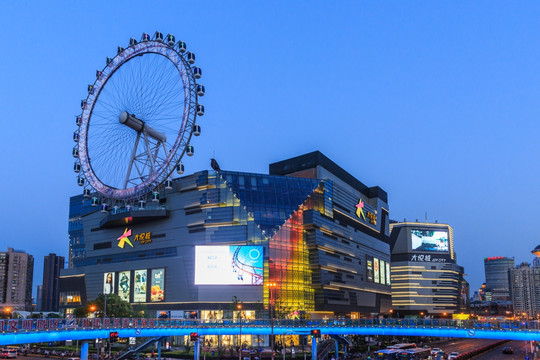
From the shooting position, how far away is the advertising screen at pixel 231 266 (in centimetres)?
12350

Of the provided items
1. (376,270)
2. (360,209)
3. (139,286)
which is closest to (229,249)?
Answer: (139,286)

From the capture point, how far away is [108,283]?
146 m

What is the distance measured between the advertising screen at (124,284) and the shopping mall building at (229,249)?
0.89 ft

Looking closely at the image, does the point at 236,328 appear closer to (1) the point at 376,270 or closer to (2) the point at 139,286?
(2) the point at 139,286

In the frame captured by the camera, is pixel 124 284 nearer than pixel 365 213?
Yes

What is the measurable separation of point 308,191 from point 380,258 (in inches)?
2563

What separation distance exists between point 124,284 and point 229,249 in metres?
35.8

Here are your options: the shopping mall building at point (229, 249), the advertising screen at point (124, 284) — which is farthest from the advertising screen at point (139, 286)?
the advertising screen at point (124, 284)

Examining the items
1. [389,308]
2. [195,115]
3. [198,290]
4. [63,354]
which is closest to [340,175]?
[389,308]

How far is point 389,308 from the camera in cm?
19400

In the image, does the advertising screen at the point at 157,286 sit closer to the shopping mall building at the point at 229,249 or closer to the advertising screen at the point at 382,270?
the shopping mall building at the point at 229,249

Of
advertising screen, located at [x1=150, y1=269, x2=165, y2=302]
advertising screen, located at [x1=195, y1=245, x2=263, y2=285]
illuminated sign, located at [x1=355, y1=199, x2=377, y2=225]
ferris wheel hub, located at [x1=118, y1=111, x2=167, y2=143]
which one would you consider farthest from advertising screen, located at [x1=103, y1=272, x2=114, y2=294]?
illuminated sign, located at [x1=355, y1=199, x2=377, y2=225]

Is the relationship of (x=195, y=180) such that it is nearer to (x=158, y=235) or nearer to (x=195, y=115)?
(x=158, y=235)

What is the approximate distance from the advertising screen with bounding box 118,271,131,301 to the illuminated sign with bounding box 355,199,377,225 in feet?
241
